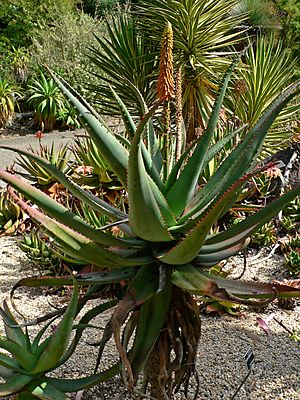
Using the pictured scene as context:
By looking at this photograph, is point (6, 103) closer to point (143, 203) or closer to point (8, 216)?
point (8, 216)

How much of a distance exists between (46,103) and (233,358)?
10865 millimetres

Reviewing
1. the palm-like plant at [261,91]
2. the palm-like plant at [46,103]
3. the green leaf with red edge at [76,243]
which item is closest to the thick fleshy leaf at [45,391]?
the green leaf with red edge at [76,243]

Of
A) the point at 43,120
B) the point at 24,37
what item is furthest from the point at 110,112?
the point at 24,37

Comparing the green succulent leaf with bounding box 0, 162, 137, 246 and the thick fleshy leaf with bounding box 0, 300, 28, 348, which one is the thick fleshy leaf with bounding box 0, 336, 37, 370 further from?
the green succulent leaf with bounding box 0, 162, 137, 246

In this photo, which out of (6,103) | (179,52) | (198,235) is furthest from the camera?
(6,103)

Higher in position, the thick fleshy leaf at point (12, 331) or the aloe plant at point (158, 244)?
the aloe plant at point (158, 244)

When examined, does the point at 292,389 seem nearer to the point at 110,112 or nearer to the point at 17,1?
the point at 110,112

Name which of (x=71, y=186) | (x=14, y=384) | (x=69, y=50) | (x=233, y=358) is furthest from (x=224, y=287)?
(x=69, y=50)

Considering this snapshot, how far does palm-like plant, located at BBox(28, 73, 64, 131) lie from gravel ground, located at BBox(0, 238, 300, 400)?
933 centimetres

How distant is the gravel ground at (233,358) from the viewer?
8.99 feet

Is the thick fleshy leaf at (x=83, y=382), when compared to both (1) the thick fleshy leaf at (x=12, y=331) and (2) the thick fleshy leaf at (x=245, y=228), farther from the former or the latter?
(2) the thick fleshy leaf at (x=245, y=228)

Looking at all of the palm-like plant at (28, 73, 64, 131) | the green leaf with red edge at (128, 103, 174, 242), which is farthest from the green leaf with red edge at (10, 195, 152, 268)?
the palm-like plant at (28, 73, 64, 131)

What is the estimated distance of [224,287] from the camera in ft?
6.43

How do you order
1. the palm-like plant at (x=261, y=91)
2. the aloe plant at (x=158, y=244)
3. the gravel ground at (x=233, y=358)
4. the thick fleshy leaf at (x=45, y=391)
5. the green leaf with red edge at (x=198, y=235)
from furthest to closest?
the palm-like plant at (x=261, y=91) → the gravel ground at (x=233, y=358) → the thick fleshy leaf at (x=45, y=391) → the aloe plant at (x=158, y=244) → the green leaf with red edge at (x=198, y=235)
